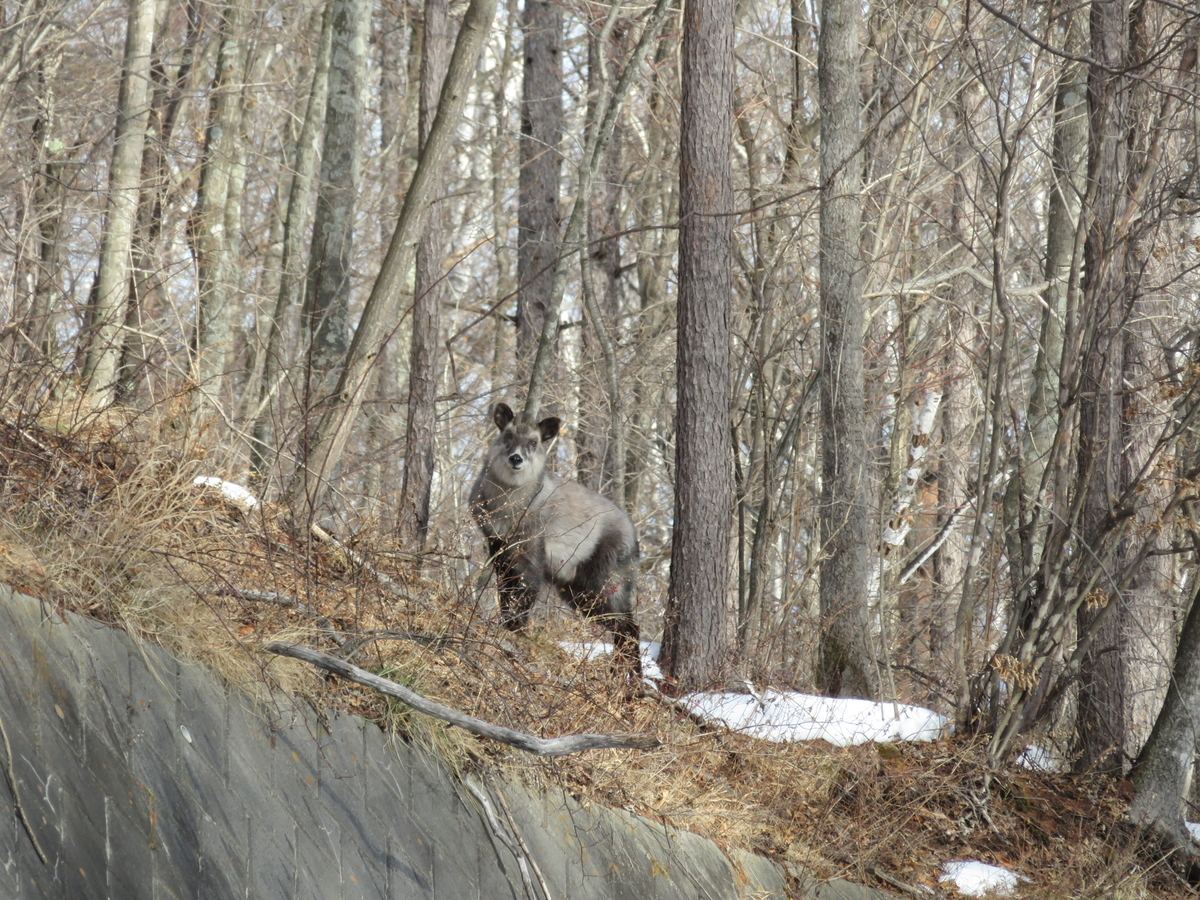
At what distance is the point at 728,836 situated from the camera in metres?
6.67

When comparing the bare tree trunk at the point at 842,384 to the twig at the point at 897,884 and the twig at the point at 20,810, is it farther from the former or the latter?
the twig at the point at 20,810

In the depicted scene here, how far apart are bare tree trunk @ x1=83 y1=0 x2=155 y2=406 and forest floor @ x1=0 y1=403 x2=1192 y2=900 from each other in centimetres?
220

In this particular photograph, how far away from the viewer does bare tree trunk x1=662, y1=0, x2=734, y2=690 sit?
8531 millimetres

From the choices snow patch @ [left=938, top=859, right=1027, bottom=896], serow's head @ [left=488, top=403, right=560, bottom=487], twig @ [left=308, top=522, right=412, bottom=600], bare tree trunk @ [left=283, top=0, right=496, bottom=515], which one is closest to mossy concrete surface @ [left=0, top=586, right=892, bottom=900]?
twig @ [left=308, top=522, right=412, bottom=600]

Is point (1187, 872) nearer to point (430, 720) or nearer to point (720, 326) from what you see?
point (720, 326)

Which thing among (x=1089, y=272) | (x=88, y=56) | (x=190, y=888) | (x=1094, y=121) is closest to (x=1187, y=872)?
(x=1089, y=272)

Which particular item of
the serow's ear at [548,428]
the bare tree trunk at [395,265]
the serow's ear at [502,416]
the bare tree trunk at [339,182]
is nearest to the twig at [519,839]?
the bare tree trunk at [395,265]

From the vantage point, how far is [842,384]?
9773 mm

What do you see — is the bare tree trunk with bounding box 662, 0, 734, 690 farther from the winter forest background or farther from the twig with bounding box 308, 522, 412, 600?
the twig with bounding box 308, 522, 412, 600

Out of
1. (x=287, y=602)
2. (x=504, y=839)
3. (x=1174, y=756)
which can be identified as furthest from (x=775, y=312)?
(x=504, y=839)

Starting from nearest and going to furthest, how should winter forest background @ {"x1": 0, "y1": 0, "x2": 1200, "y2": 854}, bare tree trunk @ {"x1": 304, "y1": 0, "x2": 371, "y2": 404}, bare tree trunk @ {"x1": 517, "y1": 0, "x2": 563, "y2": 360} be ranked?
winter forest background @ {"x1": 0, "y1": 0, "x2": 1200, "y2": 854}
bare tree trunk @ {"x1": 304, "y1": 0, "x2": 371, "y2": 404}
bare tree trunk @ {"x1": 517, "y1": 0, "x2": 563, "y2": 360}

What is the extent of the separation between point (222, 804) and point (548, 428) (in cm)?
555

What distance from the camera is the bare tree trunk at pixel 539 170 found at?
1563 centimetres

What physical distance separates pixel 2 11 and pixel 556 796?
660cm
